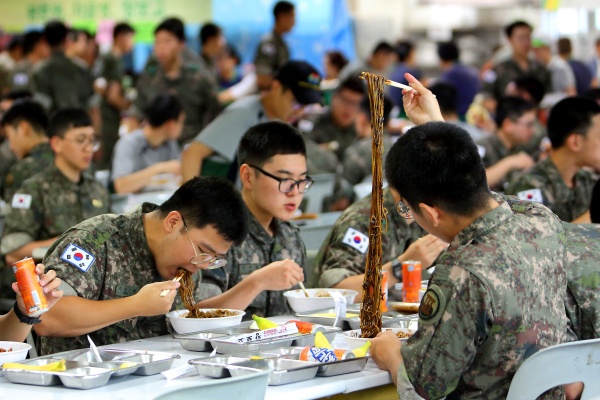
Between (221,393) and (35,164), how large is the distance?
419cm

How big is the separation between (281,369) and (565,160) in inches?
115

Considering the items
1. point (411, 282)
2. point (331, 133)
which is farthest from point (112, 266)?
point (331, 133)

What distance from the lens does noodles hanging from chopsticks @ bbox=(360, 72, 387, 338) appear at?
116 inches

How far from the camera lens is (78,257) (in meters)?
3.07

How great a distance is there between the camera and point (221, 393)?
7.22 feet

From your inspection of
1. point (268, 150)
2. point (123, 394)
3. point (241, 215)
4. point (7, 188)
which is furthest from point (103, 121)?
point (123, 394)

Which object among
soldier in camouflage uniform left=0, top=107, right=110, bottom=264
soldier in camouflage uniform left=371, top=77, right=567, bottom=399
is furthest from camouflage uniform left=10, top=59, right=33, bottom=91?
soldier in camouflage uniform left=371, top=77, right=567, bottom=399

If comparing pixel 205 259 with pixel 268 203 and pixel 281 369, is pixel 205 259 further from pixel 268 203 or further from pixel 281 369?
pixel 268 203

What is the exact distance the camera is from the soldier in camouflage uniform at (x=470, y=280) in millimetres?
2424

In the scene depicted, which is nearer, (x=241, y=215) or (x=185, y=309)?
(x=241, y=215)

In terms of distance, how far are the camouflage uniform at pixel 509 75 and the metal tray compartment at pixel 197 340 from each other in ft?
25.5

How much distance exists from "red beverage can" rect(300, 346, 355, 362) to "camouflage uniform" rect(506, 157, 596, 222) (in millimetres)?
2521

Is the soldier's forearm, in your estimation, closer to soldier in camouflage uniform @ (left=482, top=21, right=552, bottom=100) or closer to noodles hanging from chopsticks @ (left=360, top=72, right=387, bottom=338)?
noodles hanging from chopsticks @ (left=360, top=72, right=387, bottom=338)

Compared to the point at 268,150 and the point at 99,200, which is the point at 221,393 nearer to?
the point at 268,150
